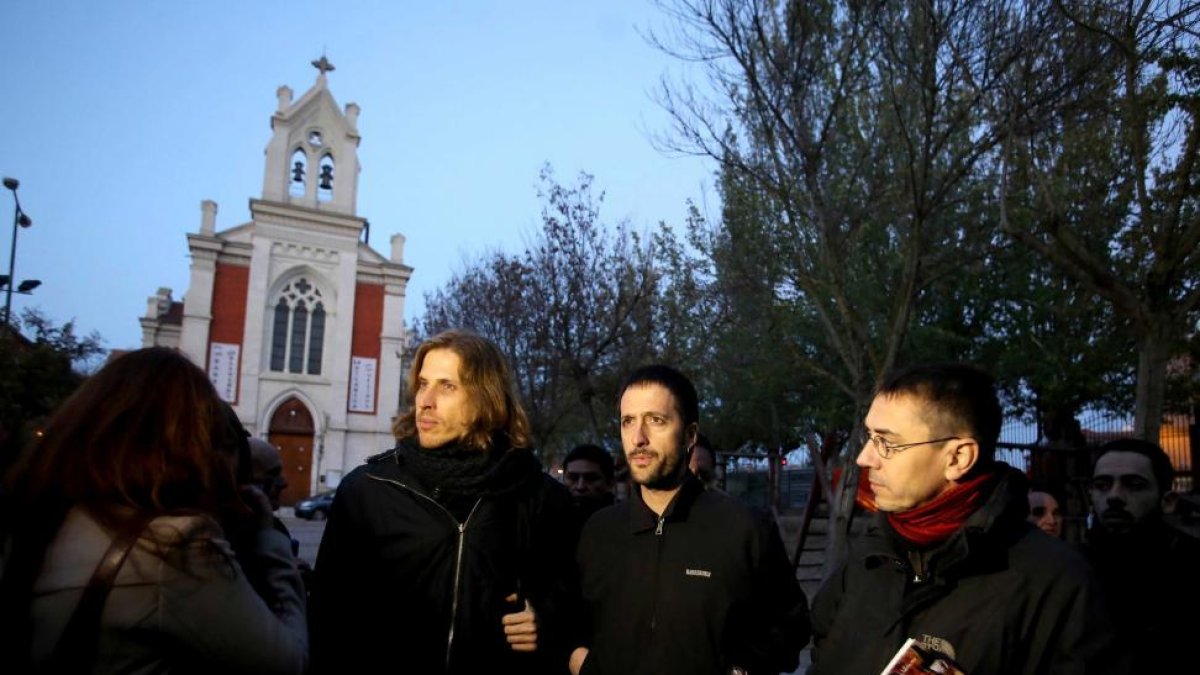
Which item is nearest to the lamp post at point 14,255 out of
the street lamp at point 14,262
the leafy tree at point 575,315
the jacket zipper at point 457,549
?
the street lamp at point 14,262

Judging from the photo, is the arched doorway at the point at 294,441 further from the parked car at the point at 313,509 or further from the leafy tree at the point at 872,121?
the leafy tree at the point at 872,121

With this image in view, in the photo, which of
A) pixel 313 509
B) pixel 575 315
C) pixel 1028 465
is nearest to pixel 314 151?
pixel 313 509

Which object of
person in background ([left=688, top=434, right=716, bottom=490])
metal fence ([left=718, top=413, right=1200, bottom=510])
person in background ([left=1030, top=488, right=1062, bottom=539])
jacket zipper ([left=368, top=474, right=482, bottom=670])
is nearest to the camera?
jacket zipper ([left=368, top=474, right=482, bottom=670])

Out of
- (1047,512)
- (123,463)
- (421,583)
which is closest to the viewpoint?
(123,463)

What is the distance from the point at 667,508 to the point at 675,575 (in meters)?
0.26

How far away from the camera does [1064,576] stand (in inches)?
78.0

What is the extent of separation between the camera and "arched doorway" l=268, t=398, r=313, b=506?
38219 millimetres

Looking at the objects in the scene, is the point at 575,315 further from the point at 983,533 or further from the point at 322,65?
the point at 322,65

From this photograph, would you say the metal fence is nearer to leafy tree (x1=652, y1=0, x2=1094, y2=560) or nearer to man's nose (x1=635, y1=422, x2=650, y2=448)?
leafy tree (x1=652, y1=0, x2=1094, y2=560)

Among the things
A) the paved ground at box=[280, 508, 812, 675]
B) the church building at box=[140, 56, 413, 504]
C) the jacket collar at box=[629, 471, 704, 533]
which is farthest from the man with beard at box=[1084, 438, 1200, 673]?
the church building at box=[140, 56, 413, 504]

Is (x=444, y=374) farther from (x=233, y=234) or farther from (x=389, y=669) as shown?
(x=233, y=234)

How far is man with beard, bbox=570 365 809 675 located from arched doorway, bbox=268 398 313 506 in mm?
37779

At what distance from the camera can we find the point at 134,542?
186 centimetres

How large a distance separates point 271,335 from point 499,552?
39339 millimetres
